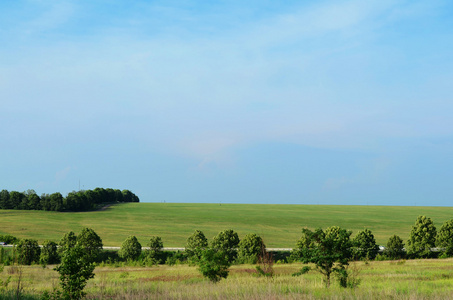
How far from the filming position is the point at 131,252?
52.6m

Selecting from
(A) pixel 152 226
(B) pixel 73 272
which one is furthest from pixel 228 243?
(A) pixel 152 226

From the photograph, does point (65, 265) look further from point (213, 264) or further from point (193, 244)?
point (193, 244)

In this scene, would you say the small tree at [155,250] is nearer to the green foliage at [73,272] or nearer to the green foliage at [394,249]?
the green foliage at [394,249]

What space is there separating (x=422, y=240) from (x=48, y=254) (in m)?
46.4

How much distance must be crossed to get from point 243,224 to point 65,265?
10717cm

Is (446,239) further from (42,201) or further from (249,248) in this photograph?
(42,201)

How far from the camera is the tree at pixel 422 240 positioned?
55.2 m

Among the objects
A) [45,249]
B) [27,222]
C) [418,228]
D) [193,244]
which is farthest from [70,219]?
[418,228]

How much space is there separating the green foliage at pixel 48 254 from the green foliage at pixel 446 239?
4757cm

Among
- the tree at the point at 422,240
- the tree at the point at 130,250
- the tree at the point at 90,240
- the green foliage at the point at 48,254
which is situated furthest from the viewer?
the tree at the point at 422,240

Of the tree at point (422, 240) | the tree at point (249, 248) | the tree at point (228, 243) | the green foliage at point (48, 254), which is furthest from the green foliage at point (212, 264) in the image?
the tree at point (422, 240)

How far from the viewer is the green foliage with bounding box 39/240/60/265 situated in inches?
2023

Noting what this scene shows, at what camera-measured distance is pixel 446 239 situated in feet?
178

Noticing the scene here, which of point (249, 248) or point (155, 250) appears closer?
point (249, 248)
